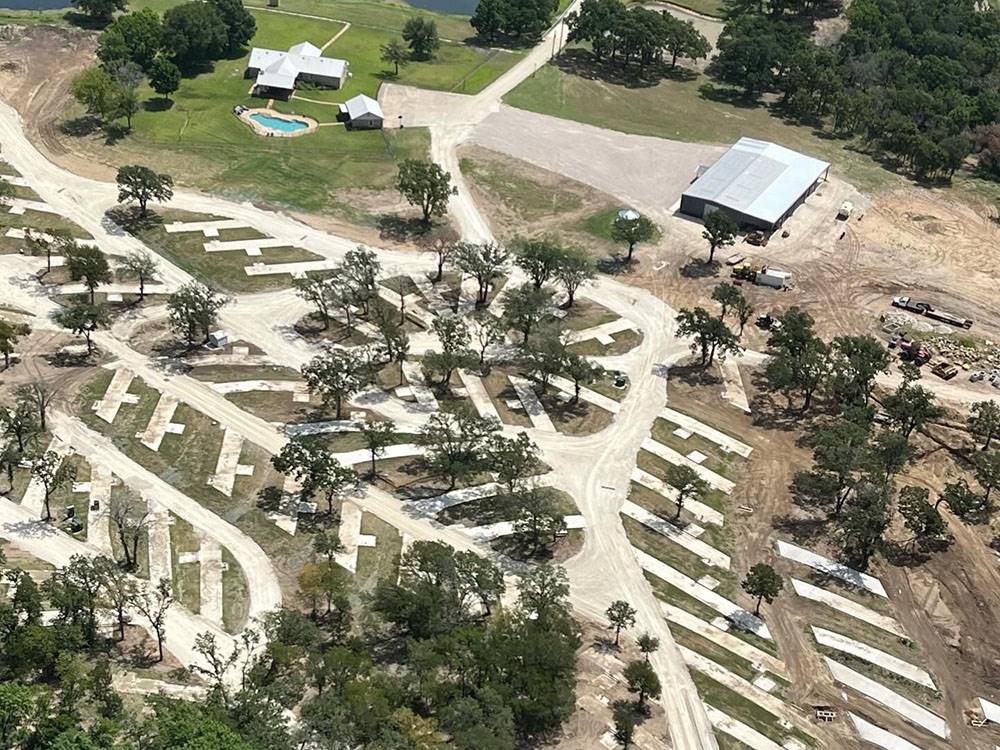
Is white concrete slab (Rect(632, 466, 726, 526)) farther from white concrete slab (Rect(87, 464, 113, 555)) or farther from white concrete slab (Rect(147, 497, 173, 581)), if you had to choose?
white concrete slab (Rect(87, 464, 113, 555))

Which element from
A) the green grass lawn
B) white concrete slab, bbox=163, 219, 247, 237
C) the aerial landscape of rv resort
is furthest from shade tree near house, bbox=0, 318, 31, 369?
white concrete slab, bbox=163, 219, 247, 237

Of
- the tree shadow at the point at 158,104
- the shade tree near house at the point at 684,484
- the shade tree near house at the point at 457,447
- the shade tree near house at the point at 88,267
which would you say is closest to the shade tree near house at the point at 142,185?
the shade tree near house at the point at 88,267

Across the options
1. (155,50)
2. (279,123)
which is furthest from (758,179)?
(155,50)

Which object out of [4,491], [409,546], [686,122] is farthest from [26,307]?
[686,122]

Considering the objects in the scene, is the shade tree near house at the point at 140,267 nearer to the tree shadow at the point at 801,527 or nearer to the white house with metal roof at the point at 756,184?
the white house with metal roof at the point at 756,184

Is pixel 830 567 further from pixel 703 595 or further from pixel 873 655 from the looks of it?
pixel 703 595
